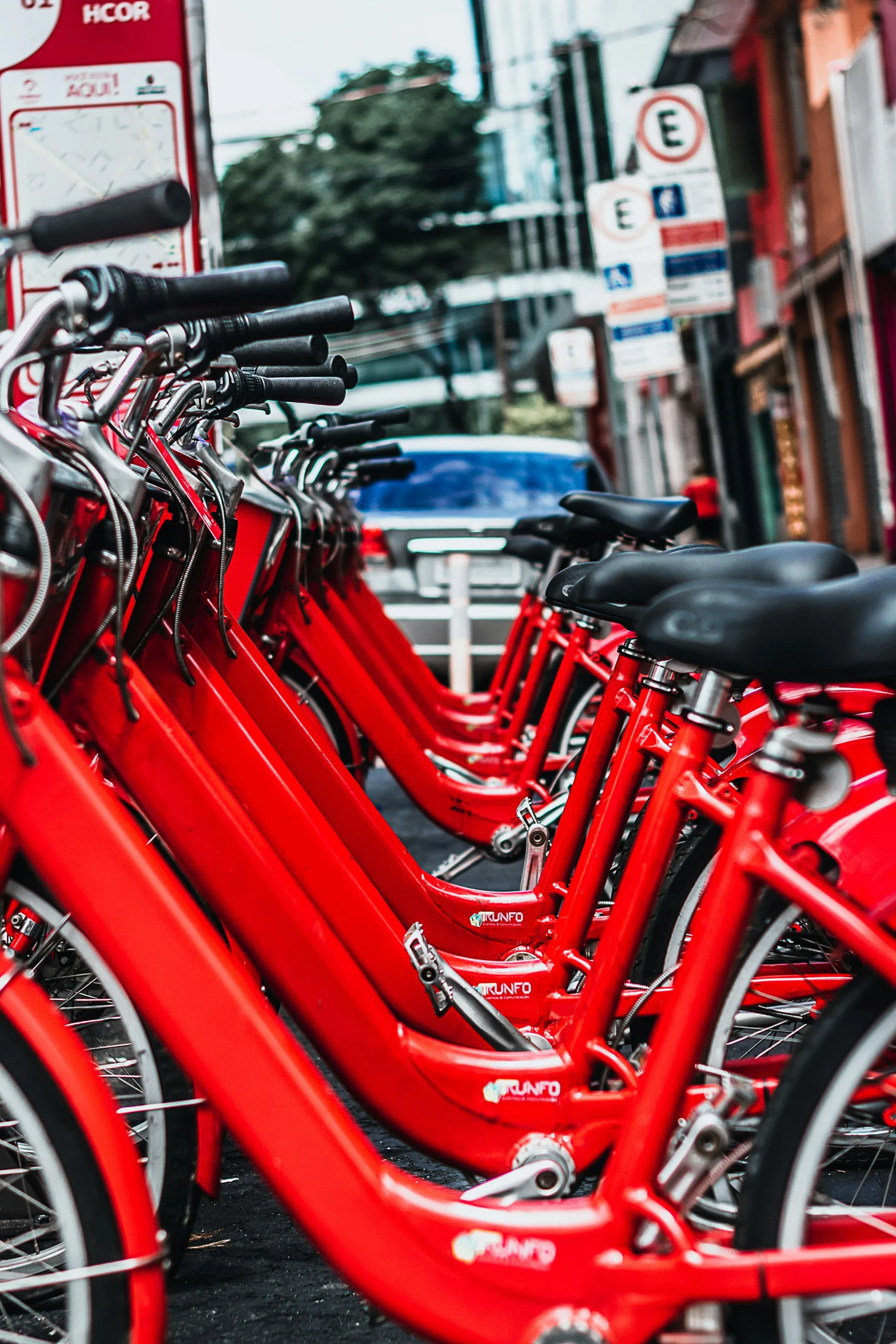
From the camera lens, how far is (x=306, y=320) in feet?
6.48

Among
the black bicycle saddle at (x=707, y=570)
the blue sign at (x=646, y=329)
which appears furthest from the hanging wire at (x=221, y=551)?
the blue sign at (x=646, y=329)

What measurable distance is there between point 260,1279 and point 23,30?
3.91m

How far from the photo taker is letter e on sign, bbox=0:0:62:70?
4832 millimetres

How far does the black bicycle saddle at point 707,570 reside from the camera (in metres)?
1.89

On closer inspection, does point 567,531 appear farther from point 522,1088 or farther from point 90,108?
point 522,1088

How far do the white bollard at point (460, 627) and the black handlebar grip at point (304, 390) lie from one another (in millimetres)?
5495

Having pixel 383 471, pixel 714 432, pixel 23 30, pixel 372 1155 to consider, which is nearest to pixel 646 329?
pixel 714 432

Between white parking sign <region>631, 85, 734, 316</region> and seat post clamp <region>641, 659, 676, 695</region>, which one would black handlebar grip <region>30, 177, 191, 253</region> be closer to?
seat post clamp <region>641, 659, 676, 695</region>

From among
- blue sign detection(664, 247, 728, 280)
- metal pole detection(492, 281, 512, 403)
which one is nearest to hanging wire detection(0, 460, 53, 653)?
blue sign detection(664, 247, 728, 280)

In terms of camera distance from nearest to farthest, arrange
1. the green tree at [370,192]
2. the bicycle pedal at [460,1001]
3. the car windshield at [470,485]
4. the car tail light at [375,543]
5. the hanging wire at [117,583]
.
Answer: the hanging wire at [117,583]
the bicycle pedal at [460,1001]
the car tail light at [375,543]
the car windshield at [470,485]
the green tree at [370,192]

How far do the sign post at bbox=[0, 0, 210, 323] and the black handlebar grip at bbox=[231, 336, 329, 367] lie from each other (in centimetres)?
271

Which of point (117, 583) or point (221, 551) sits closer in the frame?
point (117, 583)

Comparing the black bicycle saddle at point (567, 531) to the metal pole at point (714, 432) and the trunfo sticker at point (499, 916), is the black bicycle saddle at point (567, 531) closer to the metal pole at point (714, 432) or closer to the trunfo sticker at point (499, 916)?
the trunfo sticker at point (499, 916)

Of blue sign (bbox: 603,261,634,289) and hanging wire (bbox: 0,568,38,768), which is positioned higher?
blue sign (bbox: 603,261,634,289)
